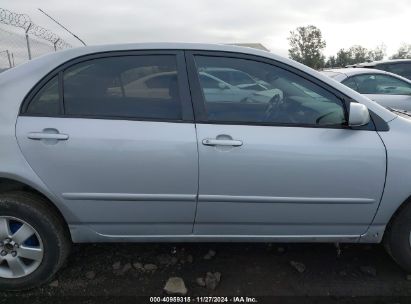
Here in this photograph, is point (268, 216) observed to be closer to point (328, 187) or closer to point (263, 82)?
point (328, 187)

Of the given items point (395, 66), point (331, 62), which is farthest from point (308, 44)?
point (395, 66)

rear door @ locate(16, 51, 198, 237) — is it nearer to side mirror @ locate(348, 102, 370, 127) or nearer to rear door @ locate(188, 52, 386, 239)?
rear door @ locate(188, 52, 386, 239)

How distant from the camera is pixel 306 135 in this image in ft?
7.82

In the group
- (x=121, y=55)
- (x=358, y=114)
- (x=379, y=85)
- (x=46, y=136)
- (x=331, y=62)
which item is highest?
(x=121, y=55)

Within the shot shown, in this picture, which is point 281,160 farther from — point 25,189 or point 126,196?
point 25,189

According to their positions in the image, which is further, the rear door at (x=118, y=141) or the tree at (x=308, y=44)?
the tree at (x=308, y=44)

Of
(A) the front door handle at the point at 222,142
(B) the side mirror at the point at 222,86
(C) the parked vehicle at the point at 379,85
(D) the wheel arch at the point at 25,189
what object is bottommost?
(D) the wheel arch at the point at 25,189


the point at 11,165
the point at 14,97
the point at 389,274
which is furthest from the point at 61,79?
the point at 389,274

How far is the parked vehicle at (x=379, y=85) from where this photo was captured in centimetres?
583

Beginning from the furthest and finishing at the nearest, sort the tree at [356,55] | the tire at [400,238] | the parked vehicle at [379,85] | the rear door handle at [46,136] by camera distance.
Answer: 1. the tree at [356,55]
2. the parked vehicle at [379,85]
3. the tire at [400,238]
4. the rear door handle at [46,136]

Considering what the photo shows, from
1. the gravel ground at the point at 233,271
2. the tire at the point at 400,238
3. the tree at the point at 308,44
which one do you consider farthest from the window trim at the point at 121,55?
the tree at the point at 308,44

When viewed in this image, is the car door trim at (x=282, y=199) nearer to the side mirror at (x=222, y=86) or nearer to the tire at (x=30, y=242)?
the side mirror at (x=222, y=86)

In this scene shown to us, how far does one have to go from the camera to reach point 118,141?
2.31 m

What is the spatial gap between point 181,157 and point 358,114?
3.62ft
